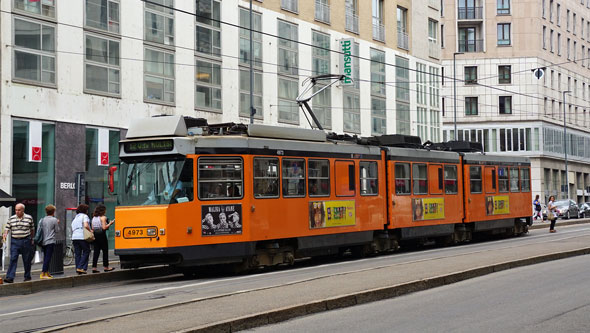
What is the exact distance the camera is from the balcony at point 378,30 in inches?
1905

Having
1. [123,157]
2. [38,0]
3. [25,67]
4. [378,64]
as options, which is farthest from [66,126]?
[378,64]

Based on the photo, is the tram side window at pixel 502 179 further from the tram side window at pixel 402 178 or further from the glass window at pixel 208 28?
the glass window at pixel 208 28

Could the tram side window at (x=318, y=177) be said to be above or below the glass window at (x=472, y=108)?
below

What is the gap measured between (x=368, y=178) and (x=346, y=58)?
72.6 feet

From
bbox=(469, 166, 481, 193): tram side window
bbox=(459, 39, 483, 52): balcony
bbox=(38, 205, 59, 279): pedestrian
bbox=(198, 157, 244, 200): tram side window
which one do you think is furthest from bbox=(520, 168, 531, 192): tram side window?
bbox=(459, 39, 483, 52): balcony

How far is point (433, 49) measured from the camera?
55.4 m

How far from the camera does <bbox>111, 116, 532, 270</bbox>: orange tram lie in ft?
59.8

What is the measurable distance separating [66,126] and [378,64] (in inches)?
901

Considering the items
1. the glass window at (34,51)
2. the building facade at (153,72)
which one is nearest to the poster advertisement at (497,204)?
the building facade at (153,72)

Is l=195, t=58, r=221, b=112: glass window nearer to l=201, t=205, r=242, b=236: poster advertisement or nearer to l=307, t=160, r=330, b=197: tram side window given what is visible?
l=307, t=160, r=330, b=197: tram side window

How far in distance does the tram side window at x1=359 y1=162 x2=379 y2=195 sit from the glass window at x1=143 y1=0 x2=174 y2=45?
525 inches

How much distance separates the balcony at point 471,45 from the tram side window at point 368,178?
55.2 metres

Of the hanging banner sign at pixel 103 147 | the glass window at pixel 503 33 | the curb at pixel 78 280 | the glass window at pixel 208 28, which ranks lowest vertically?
the curb at pixel 78 280

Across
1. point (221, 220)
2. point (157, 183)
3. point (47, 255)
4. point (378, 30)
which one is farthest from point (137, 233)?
point (378, 30)
